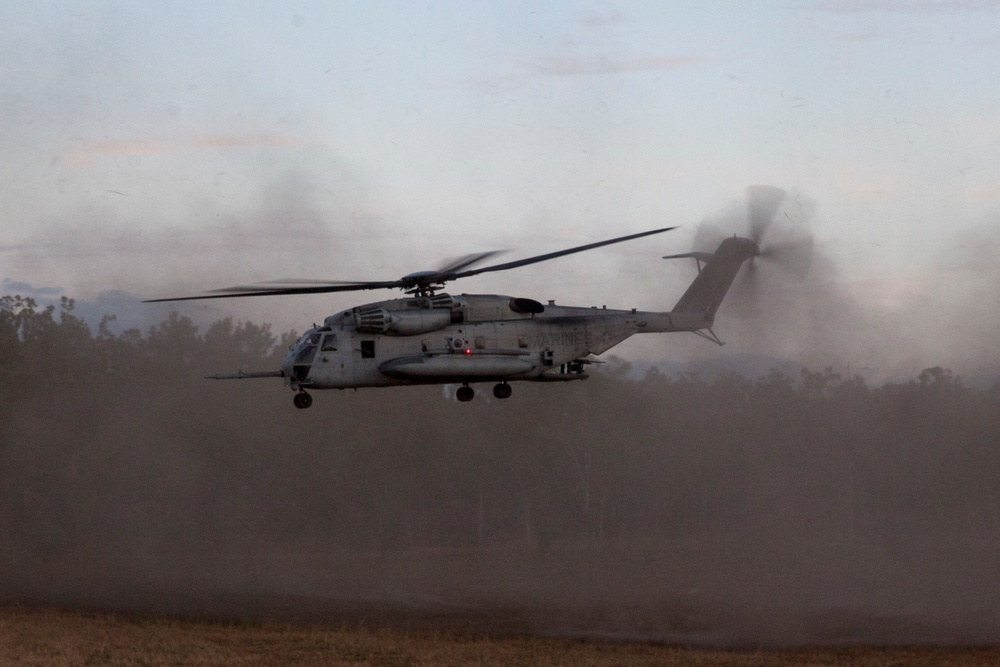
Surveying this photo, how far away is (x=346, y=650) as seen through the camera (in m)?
43.2

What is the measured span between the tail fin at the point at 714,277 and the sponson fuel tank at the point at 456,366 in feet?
20.4

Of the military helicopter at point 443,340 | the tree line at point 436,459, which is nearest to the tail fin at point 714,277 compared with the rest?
the military helicopter at point 443,340

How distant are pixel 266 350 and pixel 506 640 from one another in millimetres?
62340

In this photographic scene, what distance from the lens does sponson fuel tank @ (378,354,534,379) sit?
32.9 meters

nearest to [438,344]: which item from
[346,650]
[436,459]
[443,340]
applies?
[443,340]

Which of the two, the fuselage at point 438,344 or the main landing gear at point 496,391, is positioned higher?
the fuselage at point 438,344

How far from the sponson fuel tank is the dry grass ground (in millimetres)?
11368

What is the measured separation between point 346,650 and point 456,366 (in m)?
14.2

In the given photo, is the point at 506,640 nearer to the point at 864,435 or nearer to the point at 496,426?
the point at 496,426

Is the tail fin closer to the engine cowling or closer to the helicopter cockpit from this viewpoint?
the engine cowling

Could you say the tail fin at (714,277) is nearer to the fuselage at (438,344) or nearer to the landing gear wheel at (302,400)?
the fuselage at (438,344)

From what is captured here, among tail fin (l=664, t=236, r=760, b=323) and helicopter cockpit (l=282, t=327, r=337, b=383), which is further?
tail fin (l=664, t=236, r=760, b=323)

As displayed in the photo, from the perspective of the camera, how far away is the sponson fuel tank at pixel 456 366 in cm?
3294

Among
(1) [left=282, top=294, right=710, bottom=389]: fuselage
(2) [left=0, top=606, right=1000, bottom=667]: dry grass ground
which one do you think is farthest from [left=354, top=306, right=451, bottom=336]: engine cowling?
(2) [left=0, top=606, right=1000, bottom=667]: dry grass ground
